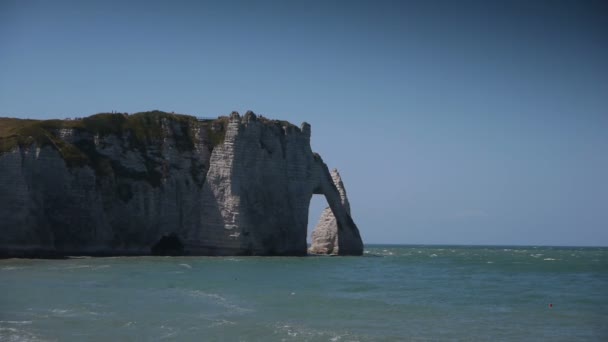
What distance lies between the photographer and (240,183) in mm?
61750

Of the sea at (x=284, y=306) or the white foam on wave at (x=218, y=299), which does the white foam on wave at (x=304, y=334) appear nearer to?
the sea at (x=284, y=306)

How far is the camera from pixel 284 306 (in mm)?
24969

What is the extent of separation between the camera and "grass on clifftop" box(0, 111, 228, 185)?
5300cm

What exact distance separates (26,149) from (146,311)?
111 feet

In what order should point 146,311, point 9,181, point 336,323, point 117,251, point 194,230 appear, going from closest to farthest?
point 336,323, point 146,311, point 9,181, point 117,251, point 194,230

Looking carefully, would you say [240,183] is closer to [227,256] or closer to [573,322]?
[227,256]

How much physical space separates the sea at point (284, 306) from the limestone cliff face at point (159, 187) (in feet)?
43.1

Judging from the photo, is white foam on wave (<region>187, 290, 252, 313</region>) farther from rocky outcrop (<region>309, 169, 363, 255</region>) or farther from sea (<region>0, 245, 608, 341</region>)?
rocky outcrop (<region>309, 169, 363, 255</region>)

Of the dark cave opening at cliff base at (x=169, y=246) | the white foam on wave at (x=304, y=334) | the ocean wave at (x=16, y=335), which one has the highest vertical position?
the dark cave opening at cliff base at (x=169, y=246)

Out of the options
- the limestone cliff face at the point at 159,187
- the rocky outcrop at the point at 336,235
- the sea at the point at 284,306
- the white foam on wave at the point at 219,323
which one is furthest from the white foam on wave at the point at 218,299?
the rocky outcrop at the point at 336,235

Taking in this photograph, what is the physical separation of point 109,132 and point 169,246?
12.4m

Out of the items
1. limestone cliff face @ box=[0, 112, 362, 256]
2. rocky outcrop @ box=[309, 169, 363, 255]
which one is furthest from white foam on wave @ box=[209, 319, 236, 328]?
rocky outcrop @ box=[309, 169, 363, 255]

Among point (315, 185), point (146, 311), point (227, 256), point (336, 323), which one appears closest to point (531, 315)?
point (336, 323)

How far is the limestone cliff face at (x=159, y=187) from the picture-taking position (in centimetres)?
5106
